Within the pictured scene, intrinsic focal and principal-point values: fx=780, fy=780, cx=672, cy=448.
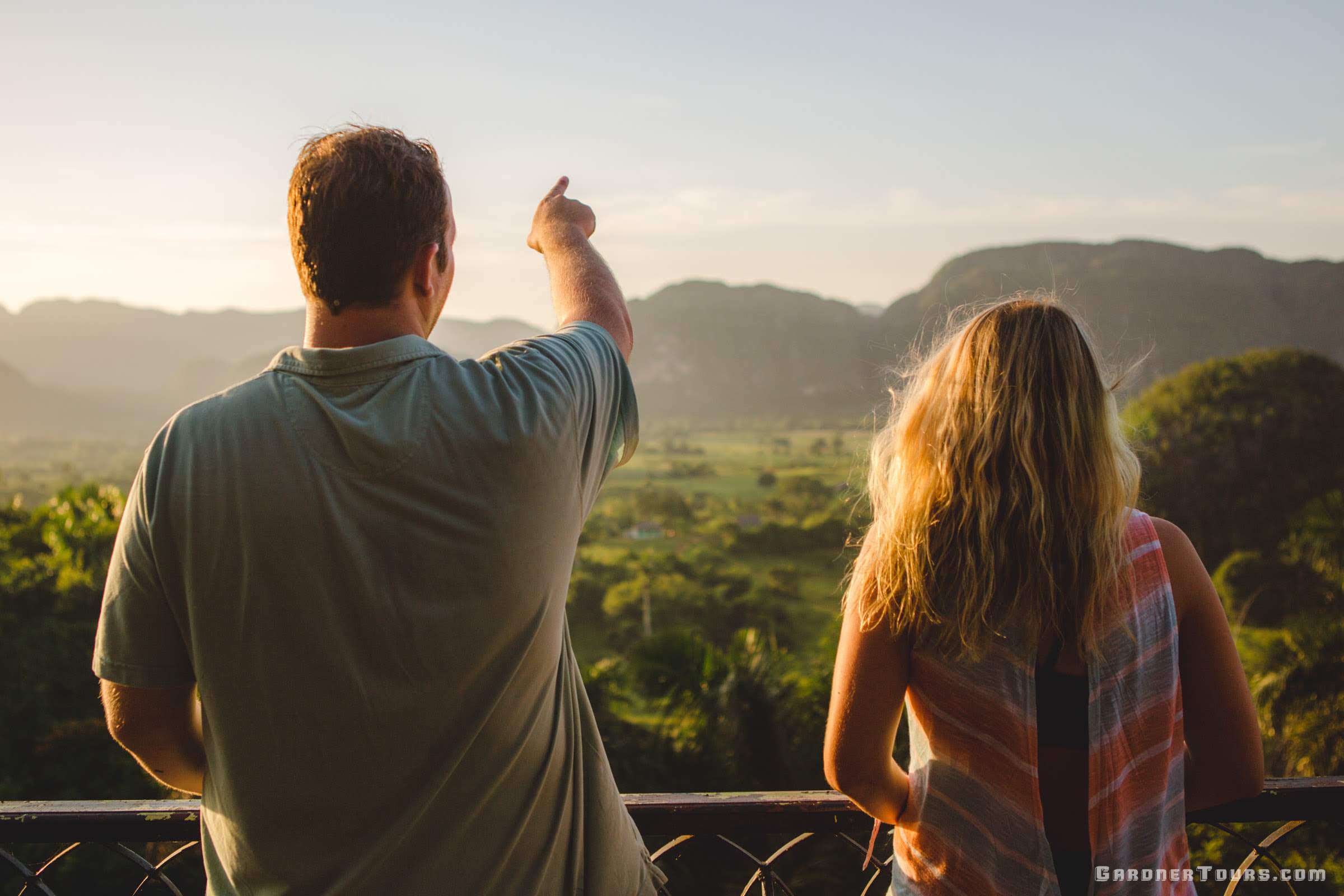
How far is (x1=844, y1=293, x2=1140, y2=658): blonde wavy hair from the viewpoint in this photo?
3.57ft

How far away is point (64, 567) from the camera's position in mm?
16781

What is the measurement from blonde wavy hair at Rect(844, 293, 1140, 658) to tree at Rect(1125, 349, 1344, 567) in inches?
1182

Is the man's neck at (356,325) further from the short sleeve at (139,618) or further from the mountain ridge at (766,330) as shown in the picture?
the mountain ridge at (766,330)

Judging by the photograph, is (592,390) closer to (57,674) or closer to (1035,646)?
(1035,646)

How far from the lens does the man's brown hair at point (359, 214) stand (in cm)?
94

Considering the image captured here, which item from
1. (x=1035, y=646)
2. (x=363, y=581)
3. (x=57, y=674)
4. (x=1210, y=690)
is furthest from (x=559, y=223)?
(x=57, y=674)

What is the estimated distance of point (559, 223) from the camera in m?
1.30

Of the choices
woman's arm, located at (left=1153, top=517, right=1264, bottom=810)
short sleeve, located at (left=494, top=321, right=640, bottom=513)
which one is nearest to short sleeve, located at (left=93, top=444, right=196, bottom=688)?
short sleeve, located at (left=494, top=321, right=640, bottom=513)

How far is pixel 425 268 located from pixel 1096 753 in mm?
1127

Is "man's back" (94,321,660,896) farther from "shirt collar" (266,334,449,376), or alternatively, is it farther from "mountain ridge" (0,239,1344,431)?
"mountain ridge" (0,239,1344,431)

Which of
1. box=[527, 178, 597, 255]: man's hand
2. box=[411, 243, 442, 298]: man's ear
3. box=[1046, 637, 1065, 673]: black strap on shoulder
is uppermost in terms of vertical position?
box=[527, 178, 597, 255]: man's hand

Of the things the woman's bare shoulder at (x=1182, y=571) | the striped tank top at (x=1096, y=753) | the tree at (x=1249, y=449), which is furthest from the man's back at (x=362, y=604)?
the tree at (x=1249, y=449)

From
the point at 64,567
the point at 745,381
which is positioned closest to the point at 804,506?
the point at 745,381

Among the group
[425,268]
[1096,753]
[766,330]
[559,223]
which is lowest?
[1096,753]
